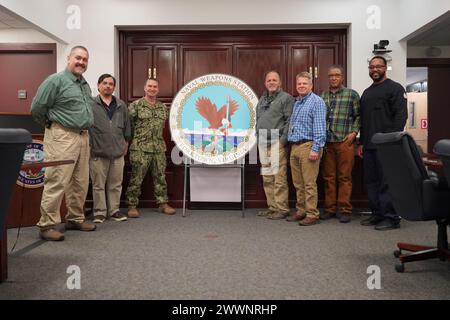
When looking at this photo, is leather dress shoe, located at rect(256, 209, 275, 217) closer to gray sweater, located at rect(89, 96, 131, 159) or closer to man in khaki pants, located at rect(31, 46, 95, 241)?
gray sweater, located at rect(89, 96, 131, 159)

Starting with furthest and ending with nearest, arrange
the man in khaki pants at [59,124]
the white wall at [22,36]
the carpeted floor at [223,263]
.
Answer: the white wall at [22,36] < the man in khaki pants at [59,124] < the carpeted floor at [223,263]

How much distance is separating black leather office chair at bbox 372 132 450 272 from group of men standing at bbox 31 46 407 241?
1.07 m

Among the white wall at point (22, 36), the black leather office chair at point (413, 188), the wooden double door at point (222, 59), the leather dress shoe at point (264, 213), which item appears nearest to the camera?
the black leather office chair at point (413, 188)

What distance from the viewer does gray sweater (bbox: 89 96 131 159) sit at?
3.68 m

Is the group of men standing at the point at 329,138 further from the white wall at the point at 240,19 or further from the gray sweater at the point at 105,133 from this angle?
the gray sweater at the point at 105,133

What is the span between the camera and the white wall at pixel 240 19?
440 centimetres

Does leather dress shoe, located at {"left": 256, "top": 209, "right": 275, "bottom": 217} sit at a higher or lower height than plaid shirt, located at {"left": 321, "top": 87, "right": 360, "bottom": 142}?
lower

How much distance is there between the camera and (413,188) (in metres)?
2.23

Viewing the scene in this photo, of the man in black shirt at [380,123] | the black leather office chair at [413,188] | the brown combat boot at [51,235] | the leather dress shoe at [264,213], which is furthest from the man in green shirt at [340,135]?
the brown combat boot at [51,235]

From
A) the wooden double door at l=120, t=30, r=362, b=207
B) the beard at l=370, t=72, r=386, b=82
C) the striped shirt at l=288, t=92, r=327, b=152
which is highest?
the wooden double door at l=120, t=30, r=362, b=207

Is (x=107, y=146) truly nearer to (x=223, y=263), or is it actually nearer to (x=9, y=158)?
(x=223, y=263)

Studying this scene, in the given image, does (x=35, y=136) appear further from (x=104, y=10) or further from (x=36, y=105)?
(x=104, y=10)

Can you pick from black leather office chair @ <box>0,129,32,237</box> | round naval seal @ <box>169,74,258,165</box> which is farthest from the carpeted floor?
round naval seal @ <box>169,74,258,165</box>

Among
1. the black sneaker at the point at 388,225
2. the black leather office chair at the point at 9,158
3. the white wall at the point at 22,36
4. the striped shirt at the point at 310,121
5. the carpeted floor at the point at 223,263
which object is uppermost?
the white wall at the point at 22,36
